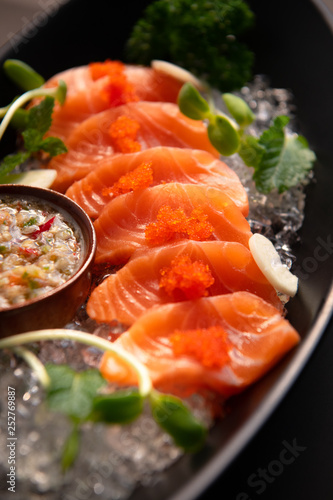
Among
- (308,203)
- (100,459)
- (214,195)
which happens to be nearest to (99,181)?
(214,195)

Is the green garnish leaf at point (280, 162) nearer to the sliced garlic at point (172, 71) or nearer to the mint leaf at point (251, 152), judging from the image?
the mint leaf at point (251, 152)

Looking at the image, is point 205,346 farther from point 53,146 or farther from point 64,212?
point 53,146

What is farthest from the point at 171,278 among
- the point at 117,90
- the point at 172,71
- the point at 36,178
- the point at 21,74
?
the point at 21,74

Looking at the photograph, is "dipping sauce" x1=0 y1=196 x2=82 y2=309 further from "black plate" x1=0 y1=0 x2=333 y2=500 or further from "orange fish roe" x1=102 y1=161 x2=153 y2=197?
"black plate" x1=0 y1=0 x2=333 y2=500

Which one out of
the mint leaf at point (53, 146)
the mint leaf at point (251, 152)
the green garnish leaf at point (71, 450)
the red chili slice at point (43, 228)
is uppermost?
the mint leaf at point (251, 152)

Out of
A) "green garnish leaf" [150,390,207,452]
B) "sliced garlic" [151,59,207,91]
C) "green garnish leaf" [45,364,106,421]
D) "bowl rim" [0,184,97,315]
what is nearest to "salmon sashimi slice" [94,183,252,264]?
"bowl rim" [0,184,97,315]

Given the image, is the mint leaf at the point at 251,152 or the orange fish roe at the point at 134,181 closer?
the orange fish roe at the point at 134,181

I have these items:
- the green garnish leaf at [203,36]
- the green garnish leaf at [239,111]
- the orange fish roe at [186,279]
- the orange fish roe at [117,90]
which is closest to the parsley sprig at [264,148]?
the green garnish leaf at [239,111]

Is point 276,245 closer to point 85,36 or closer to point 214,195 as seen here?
point 214,195
